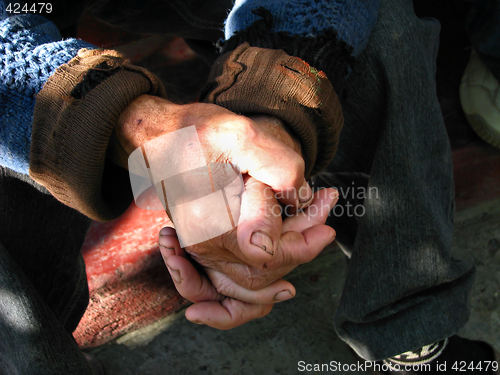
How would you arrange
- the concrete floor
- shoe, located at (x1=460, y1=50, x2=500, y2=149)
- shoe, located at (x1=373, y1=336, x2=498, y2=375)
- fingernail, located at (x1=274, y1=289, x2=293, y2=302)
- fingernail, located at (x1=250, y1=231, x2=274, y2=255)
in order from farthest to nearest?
shoe, located at (x1=460, y1=50, x2=500, y2=149) → the concrete floor → shoe, located at (x1=373, y1=336, x2=498, y2=375) → fingernail, located at (x1=274, y1=289, x2=293, y2=302) → fingernail, located at (x1=250, y1=231, x2=274, y2=255)

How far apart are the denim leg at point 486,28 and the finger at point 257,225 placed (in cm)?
77

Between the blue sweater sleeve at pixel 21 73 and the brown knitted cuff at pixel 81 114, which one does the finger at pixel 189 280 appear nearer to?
the brown knitted cuff at pixel 81 114

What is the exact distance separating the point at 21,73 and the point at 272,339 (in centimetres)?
91

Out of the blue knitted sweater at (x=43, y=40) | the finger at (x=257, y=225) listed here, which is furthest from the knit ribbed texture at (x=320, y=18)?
the finger at (x=257, y=225)

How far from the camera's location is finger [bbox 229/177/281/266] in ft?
1.99

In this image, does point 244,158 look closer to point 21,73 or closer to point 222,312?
point 222,312

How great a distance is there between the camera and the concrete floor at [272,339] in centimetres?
120

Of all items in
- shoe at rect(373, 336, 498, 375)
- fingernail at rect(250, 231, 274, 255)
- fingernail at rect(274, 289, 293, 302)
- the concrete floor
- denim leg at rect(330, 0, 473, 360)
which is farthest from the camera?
the concrete floor

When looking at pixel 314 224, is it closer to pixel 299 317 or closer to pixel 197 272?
pixel 197 272

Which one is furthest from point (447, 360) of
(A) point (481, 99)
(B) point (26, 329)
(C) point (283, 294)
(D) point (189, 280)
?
(B) point (26, 329)

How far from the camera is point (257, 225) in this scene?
616 mm

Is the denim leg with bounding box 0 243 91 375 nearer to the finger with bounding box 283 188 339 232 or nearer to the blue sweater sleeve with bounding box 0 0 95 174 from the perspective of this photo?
the blue sweater sleeve with bounding box 0 0 95 174

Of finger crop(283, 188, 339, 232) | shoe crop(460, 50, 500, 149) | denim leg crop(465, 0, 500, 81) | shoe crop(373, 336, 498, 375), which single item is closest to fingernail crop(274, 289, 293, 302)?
finger crop(283, 188, 339, 232)

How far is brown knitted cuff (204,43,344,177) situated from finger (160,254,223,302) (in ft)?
0.86
